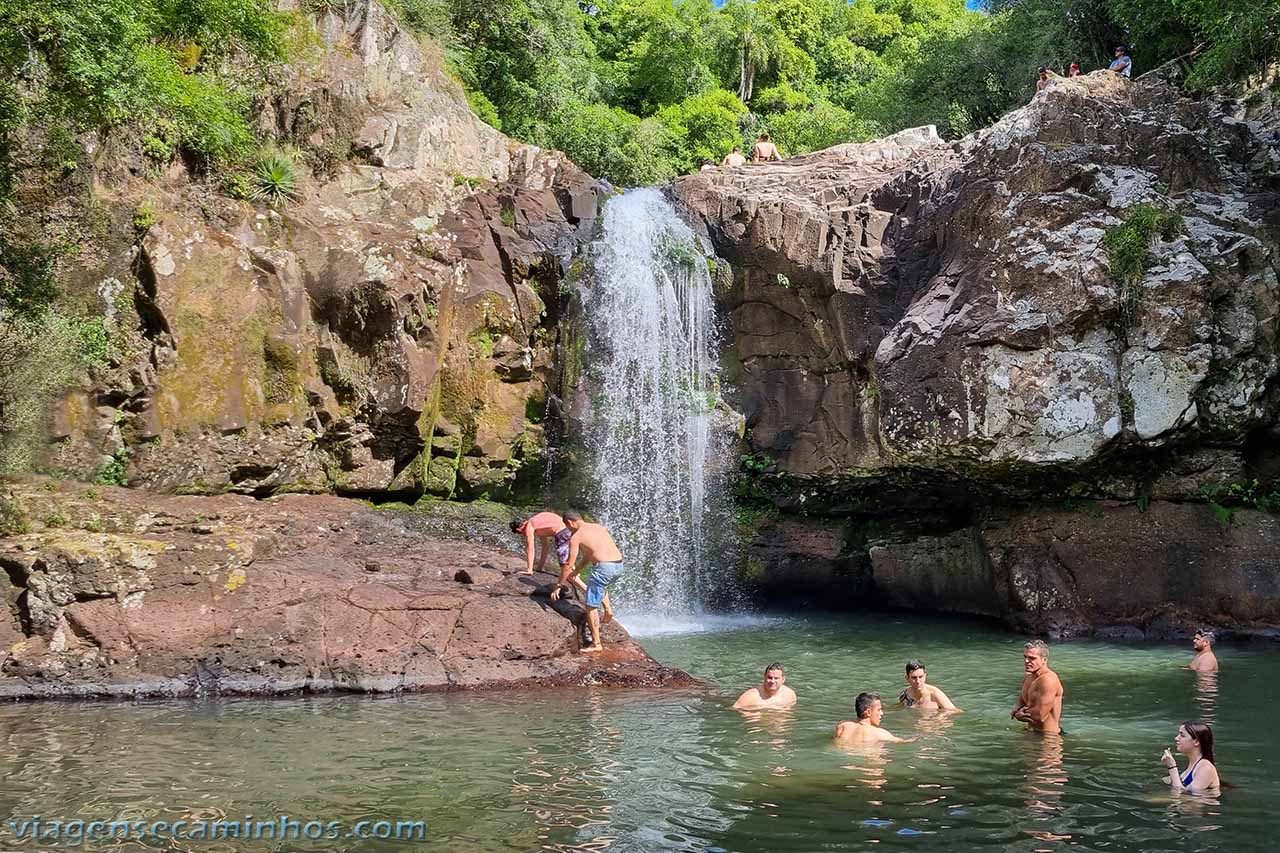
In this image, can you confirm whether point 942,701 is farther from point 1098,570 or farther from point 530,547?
point 1098,570

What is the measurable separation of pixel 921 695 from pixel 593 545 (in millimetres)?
4277

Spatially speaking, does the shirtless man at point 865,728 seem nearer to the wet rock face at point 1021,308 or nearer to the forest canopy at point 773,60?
the wet rock face at point 1021,308

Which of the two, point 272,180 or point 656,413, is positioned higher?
point 272,180

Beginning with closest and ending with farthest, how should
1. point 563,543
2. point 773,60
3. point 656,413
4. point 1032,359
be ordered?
point 563,543
point 1032,359
point 656,413
point 773,60

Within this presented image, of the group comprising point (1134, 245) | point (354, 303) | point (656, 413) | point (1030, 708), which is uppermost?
point (1134, 245)

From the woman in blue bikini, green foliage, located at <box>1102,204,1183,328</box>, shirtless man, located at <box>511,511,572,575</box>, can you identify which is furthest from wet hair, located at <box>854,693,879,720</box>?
green foliage, located at <box>1102,204,1183,328</box>

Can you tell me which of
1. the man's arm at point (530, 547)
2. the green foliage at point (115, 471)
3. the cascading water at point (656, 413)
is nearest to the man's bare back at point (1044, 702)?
the man's arm at point (530, 547)

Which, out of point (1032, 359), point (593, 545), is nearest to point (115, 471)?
point (593, 545)

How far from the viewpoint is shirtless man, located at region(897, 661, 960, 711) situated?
10617mm

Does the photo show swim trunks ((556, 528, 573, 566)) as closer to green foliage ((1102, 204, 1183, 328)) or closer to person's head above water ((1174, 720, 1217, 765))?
person's head above water ((1174, 720, 1217, 765))

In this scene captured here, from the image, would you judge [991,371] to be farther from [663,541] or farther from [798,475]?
[663,541]

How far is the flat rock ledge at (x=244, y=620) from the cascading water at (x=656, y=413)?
5.72m

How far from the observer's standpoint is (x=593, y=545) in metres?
12.7

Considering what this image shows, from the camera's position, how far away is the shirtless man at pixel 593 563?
12484 millimetres
